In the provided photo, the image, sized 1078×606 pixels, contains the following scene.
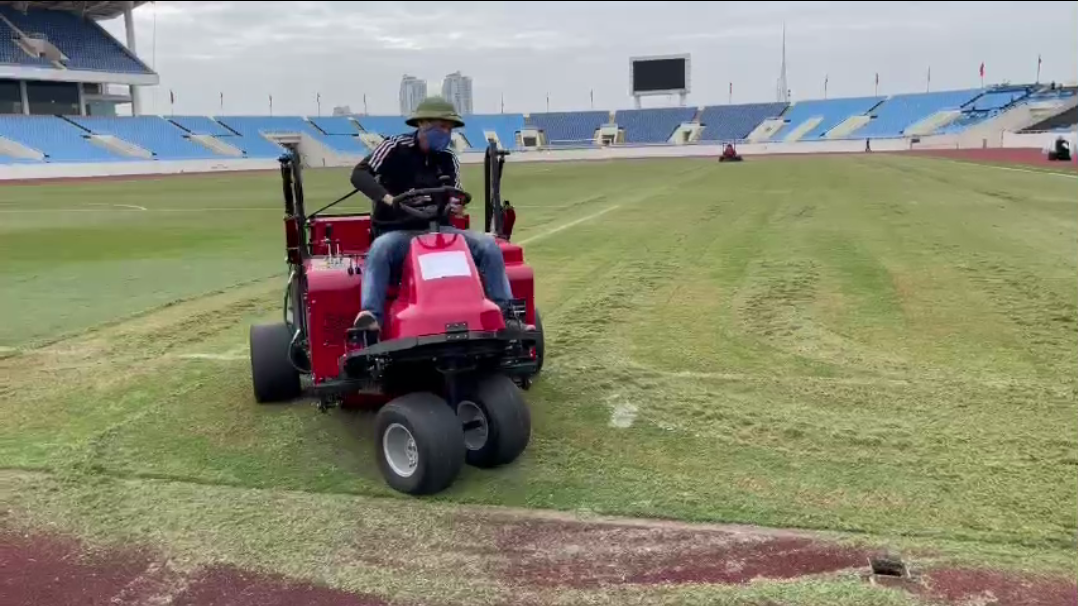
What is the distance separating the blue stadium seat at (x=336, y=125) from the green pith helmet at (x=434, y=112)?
77.9 m

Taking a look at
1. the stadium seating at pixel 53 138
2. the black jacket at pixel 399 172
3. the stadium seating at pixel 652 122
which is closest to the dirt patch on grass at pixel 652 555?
the black jacket at pixel 399 172

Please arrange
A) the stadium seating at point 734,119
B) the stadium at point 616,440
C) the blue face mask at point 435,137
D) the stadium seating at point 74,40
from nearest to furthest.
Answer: the stadium at point 616,440 < the blue face mask at point 435,137 < the stadium seating at point 74,40 < the stadium seating at point 734,119

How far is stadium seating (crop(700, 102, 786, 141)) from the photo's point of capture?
8206cm

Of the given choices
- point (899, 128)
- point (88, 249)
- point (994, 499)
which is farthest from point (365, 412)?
point (899, 128)

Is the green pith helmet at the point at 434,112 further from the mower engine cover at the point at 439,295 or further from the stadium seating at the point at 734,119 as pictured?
the stadium seating at the point at 734,119

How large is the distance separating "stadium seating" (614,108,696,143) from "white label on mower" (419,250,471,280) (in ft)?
272

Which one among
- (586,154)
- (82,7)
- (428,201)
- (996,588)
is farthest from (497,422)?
(82,7)

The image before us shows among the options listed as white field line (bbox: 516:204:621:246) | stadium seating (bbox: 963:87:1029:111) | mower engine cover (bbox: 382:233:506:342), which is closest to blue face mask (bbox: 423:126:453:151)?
mower engine cover (bbox: 382:233:506:342)

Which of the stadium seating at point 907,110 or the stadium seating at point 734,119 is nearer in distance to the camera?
the stadium seating at point 907,110

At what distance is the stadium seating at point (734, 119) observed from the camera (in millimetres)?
82062

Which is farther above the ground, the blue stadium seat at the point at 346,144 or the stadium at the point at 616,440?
the blue stadium seat at the point at 346,144

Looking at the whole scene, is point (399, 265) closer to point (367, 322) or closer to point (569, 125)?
point (367, 322)

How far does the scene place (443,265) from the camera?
412 centimetres

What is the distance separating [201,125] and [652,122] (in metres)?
43.4
